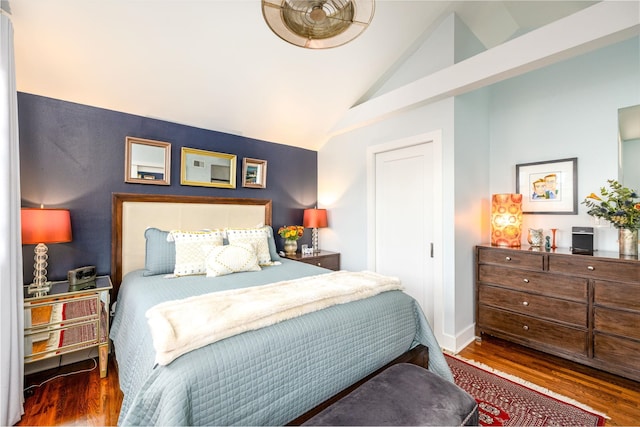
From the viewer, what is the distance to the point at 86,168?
2.41 meters

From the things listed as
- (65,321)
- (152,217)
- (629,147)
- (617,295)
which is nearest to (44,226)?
(65,321)

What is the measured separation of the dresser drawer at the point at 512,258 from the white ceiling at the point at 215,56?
2.25m

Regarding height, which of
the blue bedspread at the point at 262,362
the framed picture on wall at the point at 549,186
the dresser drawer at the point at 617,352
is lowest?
the dresser drawer at the point at 617,352

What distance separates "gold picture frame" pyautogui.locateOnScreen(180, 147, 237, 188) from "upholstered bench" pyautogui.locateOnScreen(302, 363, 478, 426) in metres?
2.57

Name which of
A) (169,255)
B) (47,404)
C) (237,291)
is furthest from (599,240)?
(47,404)

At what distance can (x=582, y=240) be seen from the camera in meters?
2.34

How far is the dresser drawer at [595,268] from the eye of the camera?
196 centimetres

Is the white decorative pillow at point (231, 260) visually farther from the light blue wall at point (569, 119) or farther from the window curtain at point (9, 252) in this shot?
the light blue wall at point (569, 119)

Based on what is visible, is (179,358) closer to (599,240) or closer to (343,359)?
(343,359)

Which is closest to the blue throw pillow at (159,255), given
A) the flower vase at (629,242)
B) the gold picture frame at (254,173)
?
the gold picture frame at (254,173)

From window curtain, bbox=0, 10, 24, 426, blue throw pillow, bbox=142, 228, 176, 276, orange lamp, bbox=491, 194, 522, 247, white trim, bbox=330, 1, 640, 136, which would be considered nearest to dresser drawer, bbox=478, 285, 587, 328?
orange lamp, bbox=491, 194, 522, 247

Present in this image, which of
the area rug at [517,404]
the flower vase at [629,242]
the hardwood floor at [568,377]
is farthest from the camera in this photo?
the flower vase at [629,242]

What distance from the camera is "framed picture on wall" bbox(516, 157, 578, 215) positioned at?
2.59m

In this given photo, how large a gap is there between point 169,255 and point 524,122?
12.1 feet
